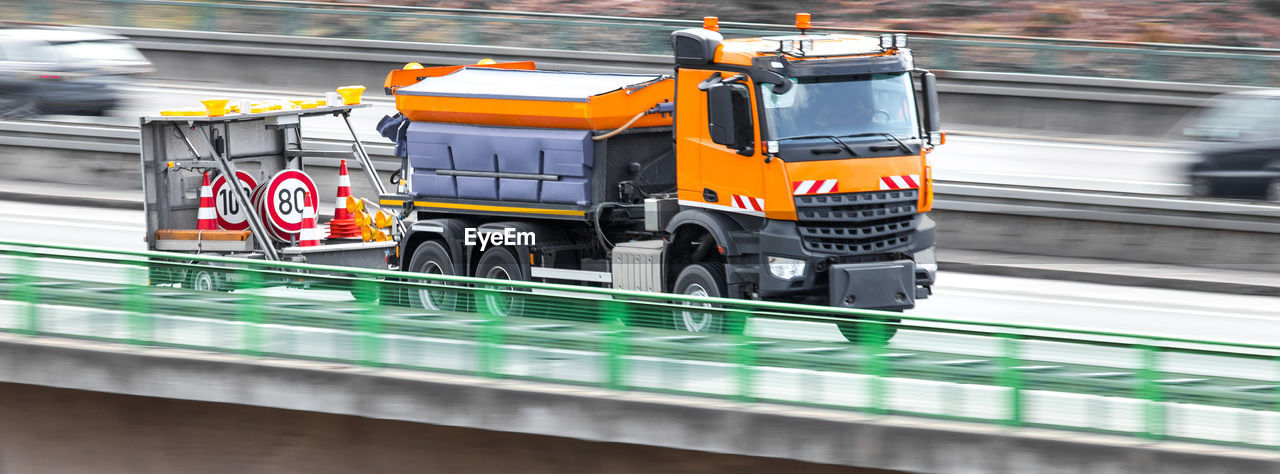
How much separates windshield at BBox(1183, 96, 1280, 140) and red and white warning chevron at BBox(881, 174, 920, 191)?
909 cm

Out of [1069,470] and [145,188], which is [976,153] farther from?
[1069,470]

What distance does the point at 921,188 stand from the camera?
12500mm

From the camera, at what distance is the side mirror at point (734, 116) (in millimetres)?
12070

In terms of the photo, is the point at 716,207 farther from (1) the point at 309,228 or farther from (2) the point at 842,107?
(1) the point at 309,228

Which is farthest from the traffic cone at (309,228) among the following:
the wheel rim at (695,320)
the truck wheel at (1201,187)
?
the truck wheel at (1201,187)

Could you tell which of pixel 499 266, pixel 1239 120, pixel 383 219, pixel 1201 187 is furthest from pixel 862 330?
pixel 1239 120

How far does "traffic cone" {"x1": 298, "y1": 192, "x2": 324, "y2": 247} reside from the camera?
582 inches

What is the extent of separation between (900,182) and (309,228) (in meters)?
5.91

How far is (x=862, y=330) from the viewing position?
8.83 meters

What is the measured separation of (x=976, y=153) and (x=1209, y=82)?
4.44 meters

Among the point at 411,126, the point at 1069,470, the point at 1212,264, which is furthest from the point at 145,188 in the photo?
the point at 1212,264

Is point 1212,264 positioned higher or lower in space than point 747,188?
lower

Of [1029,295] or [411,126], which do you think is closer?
[411,126]

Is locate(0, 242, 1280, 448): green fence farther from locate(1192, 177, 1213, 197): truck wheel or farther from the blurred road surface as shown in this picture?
locate(1192, 177, 1213, 197): truck wheel
